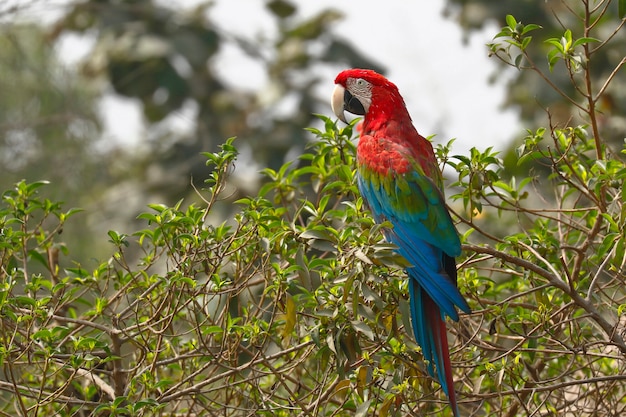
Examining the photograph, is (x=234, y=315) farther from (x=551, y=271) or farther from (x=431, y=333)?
(x=551, y=271)

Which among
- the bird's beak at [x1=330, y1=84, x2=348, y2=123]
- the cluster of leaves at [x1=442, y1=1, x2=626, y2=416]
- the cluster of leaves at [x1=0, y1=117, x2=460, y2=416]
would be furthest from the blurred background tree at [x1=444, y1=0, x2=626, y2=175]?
the cluster of leaves at [x1=0, y1=117, x2=460, y2=416]

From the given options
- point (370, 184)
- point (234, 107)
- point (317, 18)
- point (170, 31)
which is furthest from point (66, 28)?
point (370, 184)

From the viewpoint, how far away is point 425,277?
1.94m

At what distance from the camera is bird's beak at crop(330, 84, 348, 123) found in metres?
2.53

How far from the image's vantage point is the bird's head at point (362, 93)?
2.39m

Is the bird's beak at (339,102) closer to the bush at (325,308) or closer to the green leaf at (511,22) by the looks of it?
the bush at (325,308)

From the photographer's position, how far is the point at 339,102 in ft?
8.32

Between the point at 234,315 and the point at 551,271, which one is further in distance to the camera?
the point at 234,315

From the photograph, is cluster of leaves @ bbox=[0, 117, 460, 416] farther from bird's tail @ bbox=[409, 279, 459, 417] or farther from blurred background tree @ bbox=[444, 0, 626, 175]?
blurred background tree @ bbox=[444, 0, 626, 175]

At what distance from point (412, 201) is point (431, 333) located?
345mm

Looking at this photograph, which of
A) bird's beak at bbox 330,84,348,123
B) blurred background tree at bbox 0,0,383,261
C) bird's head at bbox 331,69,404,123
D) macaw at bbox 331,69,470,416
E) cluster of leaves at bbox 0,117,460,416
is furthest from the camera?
blurred background tree at bbox 0,0,383,261

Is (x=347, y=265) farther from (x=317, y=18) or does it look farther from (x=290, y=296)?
(x=317, y=18)

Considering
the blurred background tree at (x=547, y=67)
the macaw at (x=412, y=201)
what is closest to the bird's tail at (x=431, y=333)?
the macaw at (x=412, y=201)

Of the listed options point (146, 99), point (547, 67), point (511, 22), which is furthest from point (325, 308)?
point (146, 99)
